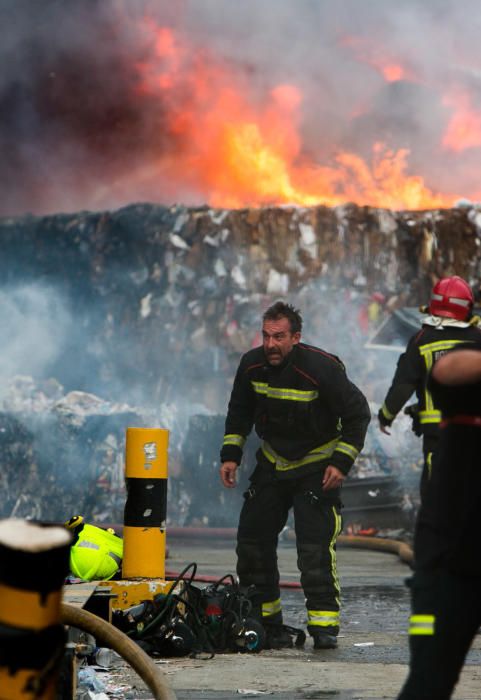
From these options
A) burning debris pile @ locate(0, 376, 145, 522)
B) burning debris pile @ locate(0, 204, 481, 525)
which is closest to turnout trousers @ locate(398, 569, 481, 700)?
burning debris pile @ locate(0, 376, 145, 522)

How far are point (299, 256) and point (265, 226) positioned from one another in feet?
2.32

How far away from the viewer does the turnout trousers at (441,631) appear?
9.00 feet

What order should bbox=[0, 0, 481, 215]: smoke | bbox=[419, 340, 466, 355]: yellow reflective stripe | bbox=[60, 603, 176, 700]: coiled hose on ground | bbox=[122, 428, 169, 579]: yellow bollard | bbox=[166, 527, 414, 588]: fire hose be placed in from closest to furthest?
bbox=[60, 603, 176, 700]: coiled hose on ground, bbox=[122, 428, 169, 579]: yellow bollard, bbox=[419, 340, 466, 355]: yellow reflective stripe, bbox=[166, 527, 414, 588]: fire hose, bbox=[0, 0, 481, 215]: smoke

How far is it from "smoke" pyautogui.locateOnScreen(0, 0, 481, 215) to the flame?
4 cm

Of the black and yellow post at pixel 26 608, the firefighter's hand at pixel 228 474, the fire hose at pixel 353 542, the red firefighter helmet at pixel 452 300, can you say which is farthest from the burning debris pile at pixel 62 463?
the black and yellow post at pixel 26 608

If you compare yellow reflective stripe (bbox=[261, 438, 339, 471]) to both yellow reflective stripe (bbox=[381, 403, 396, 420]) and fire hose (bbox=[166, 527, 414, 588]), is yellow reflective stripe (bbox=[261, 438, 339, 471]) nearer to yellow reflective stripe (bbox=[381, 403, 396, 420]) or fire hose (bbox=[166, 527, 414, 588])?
yellow reflective stripe (bbox=[381, 403, 396, 420])

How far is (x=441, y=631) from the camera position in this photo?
2.77m

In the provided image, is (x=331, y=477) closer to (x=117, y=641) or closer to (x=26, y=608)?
(x=117, y=641)

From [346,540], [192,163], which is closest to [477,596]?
[346,540]

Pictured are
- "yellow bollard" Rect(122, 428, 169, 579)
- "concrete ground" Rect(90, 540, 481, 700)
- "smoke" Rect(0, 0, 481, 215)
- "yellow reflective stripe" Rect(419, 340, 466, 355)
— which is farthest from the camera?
"smoke" Rect(0, 0, 481, 215)

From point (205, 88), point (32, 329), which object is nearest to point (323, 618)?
point (32, 329)

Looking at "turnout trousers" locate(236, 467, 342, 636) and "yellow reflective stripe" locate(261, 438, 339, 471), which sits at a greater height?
"yellow reflective stripe" locate(261, 438, 339, 471)

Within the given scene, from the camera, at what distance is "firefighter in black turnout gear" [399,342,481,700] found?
9.05 ft

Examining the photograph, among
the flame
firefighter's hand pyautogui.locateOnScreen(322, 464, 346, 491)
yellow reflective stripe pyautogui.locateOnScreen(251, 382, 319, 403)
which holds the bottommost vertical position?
firefighter's hand pyautogui.locateOnScreen(322, 464, 346, 491)
